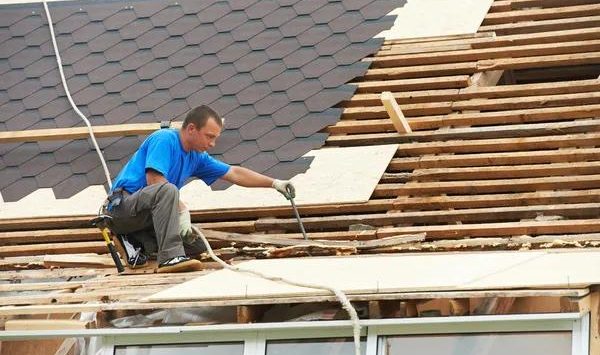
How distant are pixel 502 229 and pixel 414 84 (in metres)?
1.68

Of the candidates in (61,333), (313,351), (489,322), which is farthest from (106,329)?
(489,322)

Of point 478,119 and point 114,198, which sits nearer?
point 114,198

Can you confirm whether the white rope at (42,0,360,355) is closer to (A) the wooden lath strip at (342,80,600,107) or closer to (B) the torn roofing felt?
(B) the torn roofing felt

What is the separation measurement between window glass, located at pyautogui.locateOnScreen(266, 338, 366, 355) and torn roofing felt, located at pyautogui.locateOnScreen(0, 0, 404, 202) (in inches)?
93.9

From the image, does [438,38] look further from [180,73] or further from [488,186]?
[180,73]

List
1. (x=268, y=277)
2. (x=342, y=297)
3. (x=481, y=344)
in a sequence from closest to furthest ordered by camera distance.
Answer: (x=481, y=344) < (x=342, y=297) < (x=268, y=277)

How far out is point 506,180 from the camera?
29.7 ft

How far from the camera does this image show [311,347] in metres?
7.30

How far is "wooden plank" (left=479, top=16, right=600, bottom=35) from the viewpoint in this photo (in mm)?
10125

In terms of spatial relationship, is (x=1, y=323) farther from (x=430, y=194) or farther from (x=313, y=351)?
(x=430, y=194)

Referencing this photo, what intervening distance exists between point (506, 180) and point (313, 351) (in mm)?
2225

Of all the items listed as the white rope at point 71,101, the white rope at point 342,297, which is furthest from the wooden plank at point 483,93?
the white rope at point 342,297

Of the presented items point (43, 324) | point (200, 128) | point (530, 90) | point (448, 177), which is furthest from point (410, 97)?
point (43, 324)

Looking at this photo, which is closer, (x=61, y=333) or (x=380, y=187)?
(x=61, y=333)
